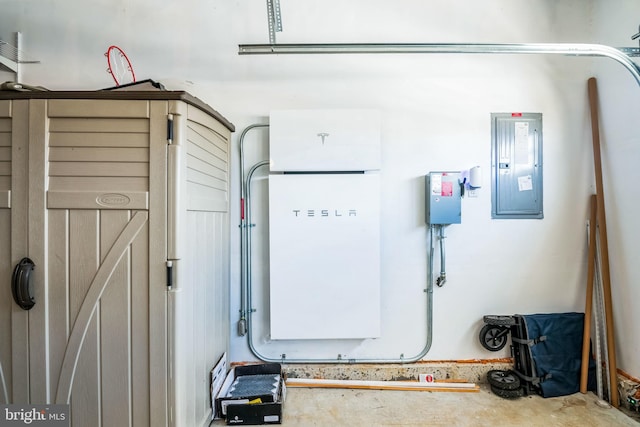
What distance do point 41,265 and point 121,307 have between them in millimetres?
401

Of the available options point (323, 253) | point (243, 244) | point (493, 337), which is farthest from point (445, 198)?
point (243, 244)

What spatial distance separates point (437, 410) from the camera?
163cm

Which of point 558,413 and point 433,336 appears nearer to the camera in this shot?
point 558,413

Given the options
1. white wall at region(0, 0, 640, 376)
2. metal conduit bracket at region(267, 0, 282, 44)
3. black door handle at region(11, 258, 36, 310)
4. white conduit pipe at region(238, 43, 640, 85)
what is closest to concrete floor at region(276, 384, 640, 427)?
white wall at region(0, 0, 640, 376)

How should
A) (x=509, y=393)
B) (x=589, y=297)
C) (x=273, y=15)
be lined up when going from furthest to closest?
(x=589, y=297) < (x=509, y=393) < (x=273, y=15)

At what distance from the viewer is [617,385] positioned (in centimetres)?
175

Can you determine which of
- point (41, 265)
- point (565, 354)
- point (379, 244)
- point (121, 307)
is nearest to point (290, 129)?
point (379, 244)

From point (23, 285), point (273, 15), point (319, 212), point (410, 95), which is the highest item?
point (273, 15)

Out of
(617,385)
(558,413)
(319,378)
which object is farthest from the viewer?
(319,378)

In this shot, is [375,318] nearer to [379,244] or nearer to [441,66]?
[379,244]

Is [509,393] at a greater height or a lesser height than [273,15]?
lesser

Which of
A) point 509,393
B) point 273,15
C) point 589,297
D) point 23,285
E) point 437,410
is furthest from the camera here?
point 589,297

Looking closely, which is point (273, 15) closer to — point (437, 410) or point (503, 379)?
point (437, 410)

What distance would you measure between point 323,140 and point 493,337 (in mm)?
1794
